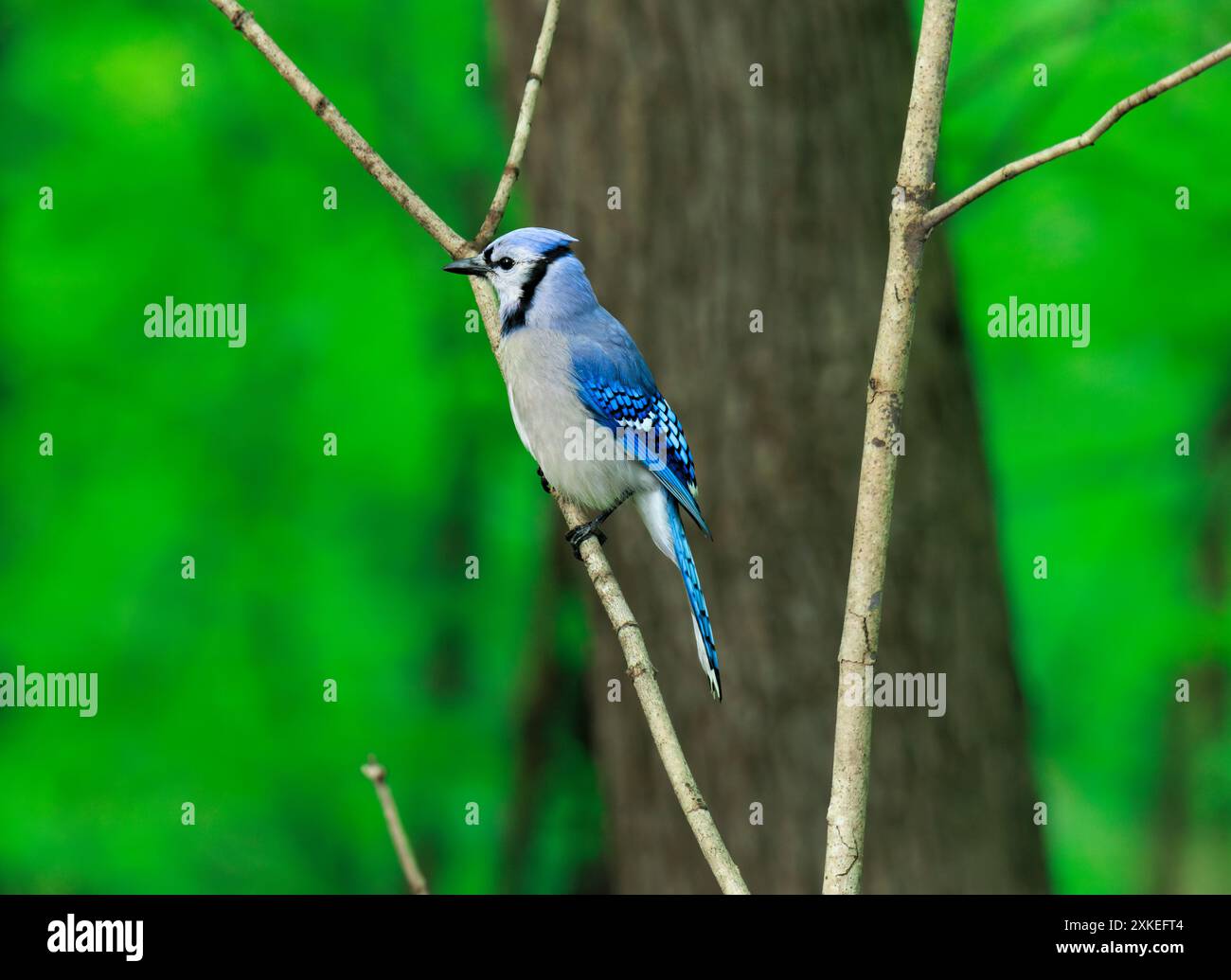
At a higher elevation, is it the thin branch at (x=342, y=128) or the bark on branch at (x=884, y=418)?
the thin branch at (x=342, y=128)

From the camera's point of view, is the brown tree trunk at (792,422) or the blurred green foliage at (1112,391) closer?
the brown tree trunk at (792,422)

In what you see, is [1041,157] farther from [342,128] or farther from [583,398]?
[583,398]

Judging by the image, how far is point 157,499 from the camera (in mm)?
8789

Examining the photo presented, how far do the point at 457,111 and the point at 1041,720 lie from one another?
232 inches

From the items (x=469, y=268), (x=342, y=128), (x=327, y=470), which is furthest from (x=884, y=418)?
(x=327, y=470)

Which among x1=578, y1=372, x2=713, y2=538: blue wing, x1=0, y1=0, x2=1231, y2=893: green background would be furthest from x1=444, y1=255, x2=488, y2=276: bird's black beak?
x1=0, y1=0, x2=1231, y2=893: green background

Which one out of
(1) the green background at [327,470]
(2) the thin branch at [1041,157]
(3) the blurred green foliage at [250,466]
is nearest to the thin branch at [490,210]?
(2) the thin branch at [1041,157]

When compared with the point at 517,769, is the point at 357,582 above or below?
above

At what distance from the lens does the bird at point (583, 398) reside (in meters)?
3.53

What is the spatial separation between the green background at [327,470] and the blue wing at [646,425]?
13.2ft

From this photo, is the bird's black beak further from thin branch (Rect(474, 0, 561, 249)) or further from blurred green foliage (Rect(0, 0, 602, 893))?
blurred green foliage (Rect(0, 0, 602, 893))

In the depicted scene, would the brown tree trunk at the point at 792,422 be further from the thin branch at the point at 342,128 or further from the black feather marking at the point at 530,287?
the thin branch at the point at 342,128
